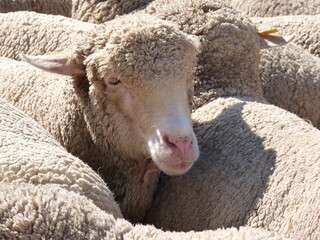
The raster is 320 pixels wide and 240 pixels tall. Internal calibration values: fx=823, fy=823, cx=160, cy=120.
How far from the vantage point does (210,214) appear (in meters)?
4.05

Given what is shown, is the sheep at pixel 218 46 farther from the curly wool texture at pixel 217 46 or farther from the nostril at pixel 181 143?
the nostril at pixel 181 143

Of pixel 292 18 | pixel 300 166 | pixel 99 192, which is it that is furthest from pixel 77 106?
pixel 292 18

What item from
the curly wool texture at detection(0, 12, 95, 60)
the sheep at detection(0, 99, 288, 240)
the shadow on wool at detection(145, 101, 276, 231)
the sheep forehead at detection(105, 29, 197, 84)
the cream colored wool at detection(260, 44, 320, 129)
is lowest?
the cream colored wool at detection(260, 44, 320, 129)

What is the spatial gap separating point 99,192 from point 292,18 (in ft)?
11.0

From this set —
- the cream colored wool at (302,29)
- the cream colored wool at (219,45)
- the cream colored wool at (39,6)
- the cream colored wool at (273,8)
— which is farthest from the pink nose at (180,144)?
the cream colored wool at (39,6)

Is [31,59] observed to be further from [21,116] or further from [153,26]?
[153,26]

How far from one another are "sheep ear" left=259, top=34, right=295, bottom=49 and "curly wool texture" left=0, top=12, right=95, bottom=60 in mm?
1130

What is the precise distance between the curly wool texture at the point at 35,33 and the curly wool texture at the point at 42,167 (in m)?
1.49

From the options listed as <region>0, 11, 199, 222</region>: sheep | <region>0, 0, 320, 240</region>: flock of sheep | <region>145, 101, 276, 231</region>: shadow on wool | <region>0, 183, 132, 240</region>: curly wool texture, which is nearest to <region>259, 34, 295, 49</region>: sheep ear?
<region>0, 0, 320, 240</region>: flock of sheep

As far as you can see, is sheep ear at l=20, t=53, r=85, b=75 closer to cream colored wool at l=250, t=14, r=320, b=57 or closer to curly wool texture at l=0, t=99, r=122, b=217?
curly wool texture at l=0, t=99, r=122, b=217

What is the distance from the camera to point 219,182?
13.6 feet

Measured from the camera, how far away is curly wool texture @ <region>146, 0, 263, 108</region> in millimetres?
4820

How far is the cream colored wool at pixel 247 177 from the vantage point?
3713mm

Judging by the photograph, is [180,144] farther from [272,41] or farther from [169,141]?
[272,41]
